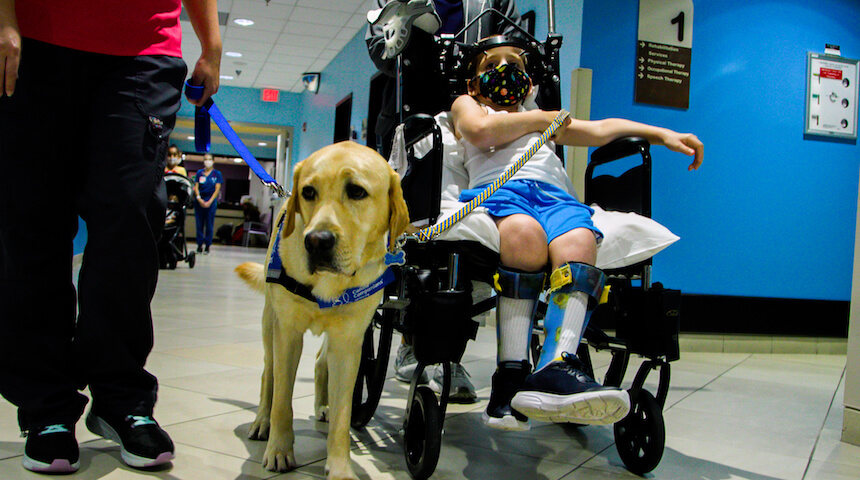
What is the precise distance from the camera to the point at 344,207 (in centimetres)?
136

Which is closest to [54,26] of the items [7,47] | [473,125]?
Answer: [7,47]

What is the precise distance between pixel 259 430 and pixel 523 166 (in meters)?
1.07

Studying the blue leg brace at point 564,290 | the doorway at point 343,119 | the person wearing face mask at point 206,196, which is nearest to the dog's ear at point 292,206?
the blue leg brace at point 564,290

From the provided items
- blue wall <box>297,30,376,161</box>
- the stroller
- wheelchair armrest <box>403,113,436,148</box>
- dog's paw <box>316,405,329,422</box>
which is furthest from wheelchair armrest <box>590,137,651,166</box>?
blue wall <box>297,30,376,161</box>

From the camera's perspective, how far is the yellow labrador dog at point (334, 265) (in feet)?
4.37

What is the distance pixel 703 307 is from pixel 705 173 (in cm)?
90

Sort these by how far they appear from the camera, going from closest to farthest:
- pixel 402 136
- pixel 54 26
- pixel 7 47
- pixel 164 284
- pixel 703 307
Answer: pixel 7 47
pixel 54 26
pixel 402 136
pixel 703 307
pixel 164 284

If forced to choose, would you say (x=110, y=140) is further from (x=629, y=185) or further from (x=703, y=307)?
(x=703, y=307)

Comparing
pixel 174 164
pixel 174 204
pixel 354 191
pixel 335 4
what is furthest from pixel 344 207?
pixel 335 4

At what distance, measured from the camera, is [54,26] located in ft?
4.59

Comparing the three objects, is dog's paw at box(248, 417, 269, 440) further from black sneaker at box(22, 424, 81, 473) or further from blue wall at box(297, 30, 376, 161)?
blue wall at box(297, 30, 376, 161)

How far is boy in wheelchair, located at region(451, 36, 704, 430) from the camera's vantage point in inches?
53.4

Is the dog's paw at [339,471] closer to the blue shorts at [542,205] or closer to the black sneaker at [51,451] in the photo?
the black sneaker at [51,451]

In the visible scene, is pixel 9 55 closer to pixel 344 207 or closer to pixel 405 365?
pixel 344 207
